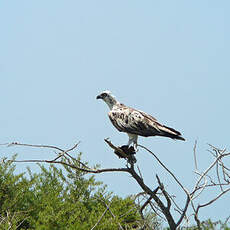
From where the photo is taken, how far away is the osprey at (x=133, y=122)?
5.23 m

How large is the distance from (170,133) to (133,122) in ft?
2.24

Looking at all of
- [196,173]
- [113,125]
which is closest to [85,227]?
[113,125]

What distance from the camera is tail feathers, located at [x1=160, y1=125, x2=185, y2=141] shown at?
16.2 feet

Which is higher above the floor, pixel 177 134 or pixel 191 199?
pixel 177 134

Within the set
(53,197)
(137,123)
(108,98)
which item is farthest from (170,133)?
(53,197)

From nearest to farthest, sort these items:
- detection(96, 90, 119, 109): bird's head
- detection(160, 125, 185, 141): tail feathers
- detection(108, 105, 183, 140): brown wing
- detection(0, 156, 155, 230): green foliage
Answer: detection(160, 125, 185, 141): tail feathers
detection(108, 105, 183, 140): brown wing
detection(96, 90, 119, 109): bird's head
detection(0, 156, 155, 230): green foliage

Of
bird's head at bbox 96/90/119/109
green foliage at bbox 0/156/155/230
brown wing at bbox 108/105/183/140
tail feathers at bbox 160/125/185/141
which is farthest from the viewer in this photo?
green foliage at bbox 0/156/155/230

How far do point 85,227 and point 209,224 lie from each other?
3681 mm

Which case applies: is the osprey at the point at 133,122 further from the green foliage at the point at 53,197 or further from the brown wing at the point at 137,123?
the green foliage at the point at 53,197

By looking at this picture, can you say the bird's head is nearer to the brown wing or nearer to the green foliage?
the brown wing

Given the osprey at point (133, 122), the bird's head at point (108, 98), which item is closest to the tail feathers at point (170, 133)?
the osprey at point (133, 122)

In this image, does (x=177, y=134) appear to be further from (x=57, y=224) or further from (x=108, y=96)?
(x=57, y=224)

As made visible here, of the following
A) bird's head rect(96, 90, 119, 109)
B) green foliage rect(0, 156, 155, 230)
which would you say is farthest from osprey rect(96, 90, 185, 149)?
green foliage rect(0, 156, 155, 230)

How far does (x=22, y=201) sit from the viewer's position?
863 centimetres
